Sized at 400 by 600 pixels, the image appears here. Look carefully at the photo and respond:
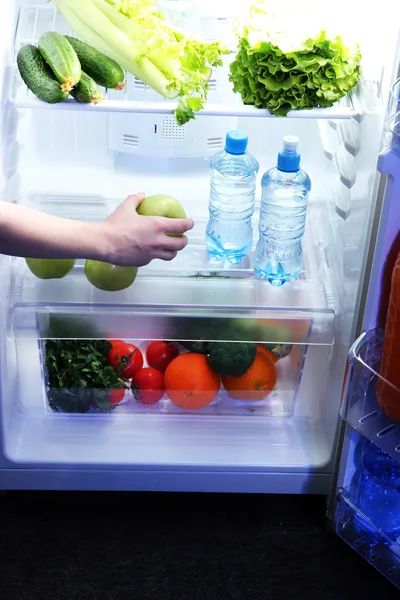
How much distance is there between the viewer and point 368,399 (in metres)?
1.71

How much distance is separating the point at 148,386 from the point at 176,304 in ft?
1.01

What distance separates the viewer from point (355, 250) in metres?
1.81

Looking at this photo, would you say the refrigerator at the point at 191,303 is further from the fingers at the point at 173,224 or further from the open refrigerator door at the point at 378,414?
the fingers at the point at 173,224

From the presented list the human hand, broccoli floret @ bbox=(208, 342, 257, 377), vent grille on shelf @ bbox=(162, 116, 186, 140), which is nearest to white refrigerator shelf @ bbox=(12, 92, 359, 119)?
the human hand

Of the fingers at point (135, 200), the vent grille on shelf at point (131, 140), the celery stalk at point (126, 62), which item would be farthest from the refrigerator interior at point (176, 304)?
the fingers at point (135, 200)

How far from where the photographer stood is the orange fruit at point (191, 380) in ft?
6.72

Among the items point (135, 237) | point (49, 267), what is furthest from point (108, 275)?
point (135, 237)

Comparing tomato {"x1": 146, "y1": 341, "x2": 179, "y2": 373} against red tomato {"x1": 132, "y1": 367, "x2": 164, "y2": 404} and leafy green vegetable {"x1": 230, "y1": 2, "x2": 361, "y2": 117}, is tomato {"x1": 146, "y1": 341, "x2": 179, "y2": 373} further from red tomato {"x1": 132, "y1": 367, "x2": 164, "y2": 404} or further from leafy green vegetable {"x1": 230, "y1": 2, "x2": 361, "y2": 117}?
leafy green vegetable {"x1": 230, "y1": 2, "x2": 361, "y2": 117}

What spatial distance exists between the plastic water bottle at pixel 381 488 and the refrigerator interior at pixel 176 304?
5.9 inches

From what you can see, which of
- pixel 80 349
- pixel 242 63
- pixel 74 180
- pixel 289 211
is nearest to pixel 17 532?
pixel 80 349

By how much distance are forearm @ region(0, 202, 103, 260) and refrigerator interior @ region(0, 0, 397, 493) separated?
23 cm

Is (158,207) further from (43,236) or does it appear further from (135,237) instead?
(43,236)

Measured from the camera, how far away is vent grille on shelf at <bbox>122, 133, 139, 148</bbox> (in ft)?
6.71

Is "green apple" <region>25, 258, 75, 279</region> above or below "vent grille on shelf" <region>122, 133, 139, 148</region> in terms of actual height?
below
